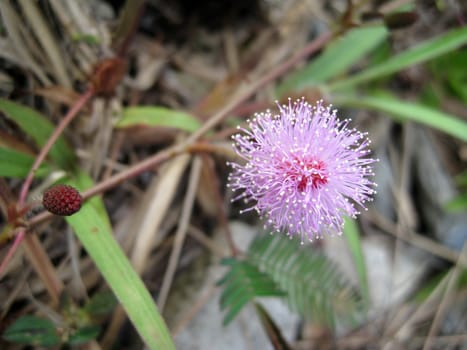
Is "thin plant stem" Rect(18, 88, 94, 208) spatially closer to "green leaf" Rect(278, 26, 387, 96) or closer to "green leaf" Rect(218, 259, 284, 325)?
"green leaf" Rect(218, 259, 284, 325)

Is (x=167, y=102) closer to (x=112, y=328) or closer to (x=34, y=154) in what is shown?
(x=34, y=154)

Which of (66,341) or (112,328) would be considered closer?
(66,341)

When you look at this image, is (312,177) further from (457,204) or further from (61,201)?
(457,204)

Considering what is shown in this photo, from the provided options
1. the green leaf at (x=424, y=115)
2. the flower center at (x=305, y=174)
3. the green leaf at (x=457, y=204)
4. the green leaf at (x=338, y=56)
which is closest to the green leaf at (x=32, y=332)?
the flower center at (x=305, y=174)

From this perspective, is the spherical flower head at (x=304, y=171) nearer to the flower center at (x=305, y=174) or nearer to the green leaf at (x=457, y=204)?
the flower center at (x=305, y=174)

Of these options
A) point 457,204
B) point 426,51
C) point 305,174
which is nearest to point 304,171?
point 305,174

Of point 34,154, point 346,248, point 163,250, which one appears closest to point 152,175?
point 163,250

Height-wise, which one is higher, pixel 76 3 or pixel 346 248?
pixel 76 3
